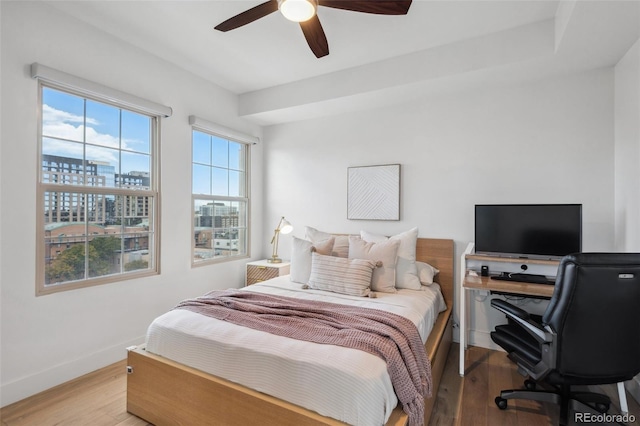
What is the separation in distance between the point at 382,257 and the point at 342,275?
0.41m

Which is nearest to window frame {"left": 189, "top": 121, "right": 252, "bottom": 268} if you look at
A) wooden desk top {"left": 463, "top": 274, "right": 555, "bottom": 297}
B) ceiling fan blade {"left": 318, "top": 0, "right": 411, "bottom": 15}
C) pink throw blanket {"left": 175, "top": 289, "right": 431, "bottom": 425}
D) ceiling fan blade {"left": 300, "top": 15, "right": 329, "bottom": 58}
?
pink throw blanket {"left": 175, "top": 289, "right": 431, "bottom": 425}

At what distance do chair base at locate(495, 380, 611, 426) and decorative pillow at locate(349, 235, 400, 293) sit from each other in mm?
1027

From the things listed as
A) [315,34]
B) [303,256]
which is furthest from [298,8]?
[303,256]

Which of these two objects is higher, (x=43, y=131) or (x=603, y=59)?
(x=603, y=59)

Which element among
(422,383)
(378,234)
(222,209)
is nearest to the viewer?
(422,383)

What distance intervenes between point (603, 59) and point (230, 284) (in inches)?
163

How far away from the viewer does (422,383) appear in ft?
5.74

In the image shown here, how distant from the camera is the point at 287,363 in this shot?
1535mm

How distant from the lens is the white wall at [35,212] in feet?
6.90

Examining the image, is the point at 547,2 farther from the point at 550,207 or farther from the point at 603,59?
the point at 550,207

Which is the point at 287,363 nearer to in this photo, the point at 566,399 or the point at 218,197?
the point at 566,399

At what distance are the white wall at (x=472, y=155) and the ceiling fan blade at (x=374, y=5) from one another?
1652mm

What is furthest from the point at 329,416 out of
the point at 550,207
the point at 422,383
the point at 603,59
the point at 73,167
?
the point at 603,59

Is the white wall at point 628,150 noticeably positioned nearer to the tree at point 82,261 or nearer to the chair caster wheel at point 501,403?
the chair caster wheel at point 501,403
